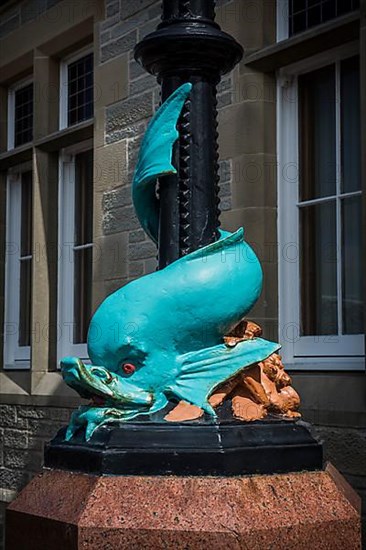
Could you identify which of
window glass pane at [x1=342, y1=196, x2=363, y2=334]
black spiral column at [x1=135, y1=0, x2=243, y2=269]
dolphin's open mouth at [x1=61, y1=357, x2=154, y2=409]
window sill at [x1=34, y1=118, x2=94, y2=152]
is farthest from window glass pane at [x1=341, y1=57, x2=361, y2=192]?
dolphin's open mouth at [x1=61, y1=357, x2=154, y2=409]

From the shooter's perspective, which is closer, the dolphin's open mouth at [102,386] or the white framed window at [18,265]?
the dolphin's open mouth at [102,386]

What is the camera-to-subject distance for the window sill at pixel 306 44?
4.24 m

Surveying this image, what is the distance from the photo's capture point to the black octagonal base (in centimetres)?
195

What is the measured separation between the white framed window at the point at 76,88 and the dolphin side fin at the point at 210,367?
4.69 meters

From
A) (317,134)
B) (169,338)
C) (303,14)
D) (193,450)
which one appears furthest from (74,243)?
(193,450)

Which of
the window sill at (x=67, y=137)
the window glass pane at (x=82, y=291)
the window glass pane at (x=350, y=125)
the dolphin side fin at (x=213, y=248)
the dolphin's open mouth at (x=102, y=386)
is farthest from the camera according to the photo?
the window glass pane at (x=82, y=291)

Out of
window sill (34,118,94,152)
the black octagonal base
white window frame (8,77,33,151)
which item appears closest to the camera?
the black octagonal base

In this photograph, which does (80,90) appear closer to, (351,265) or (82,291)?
(82,291)

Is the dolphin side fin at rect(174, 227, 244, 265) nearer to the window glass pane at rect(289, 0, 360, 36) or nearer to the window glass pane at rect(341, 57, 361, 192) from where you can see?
the window glass pane at rect(341, 57, 361, 192)

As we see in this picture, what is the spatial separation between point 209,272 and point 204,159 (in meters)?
0.29

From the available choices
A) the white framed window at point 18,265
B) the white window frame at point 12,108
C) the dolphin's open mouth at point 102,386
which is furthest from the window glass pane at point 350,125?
the white window frame at point 12,108

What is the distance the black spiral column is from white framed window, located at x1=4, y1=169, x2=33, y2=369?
5.15m

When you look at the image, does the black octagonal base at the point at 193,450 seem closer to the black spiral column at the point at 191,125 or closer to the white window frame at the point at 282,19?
the black spiral column at the point at 191,125

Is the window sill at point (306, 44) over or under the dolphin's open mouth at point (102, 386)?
over
